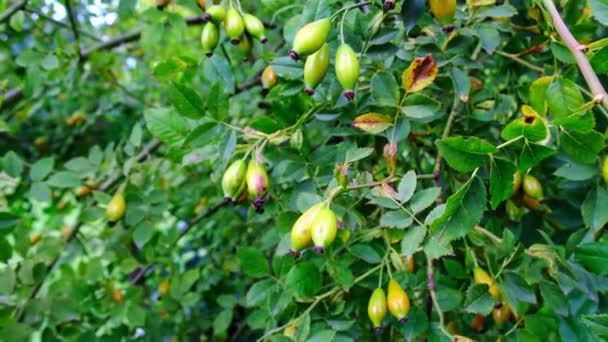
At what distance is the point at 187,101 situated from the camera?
912mm

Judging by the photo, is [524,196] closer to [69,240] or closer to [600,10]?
[600,10]

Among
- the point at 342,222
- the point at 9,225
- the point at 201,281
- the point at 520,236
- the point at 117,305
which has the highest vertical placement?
the point at 342,222

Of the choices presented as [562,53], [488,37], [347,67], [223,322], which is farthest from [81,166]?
[562,53]

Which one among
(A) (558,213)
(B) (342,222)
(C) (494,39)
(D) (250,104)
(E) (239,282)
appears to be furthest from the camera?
(D) (250,104)

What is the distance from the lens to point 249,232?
1738 mm

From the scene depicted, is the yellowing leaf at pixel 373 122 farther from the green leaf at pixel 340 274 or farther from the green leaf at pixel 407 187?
the green leaf at pixel 340 274

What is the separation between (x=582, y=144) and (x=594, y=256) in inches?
7.0

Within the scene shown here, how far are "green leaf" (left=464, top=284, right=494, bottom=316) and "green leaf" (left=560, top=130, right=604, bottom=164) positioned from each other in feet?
0.75

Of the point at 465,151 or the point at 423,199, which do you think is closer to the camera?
the point at 465,151

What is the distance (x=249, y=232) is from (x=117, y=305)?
1.51 feet

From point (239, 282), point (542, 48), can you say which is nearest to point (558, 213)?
point (542, 48)

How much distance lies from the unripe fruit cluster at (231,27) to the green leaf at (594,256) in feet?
1.85

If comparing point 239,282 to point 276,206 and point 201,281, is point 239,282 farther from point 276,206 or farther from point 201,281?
point 276,206

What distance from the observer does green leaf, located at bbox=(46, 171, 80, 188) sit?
1.33 metres
